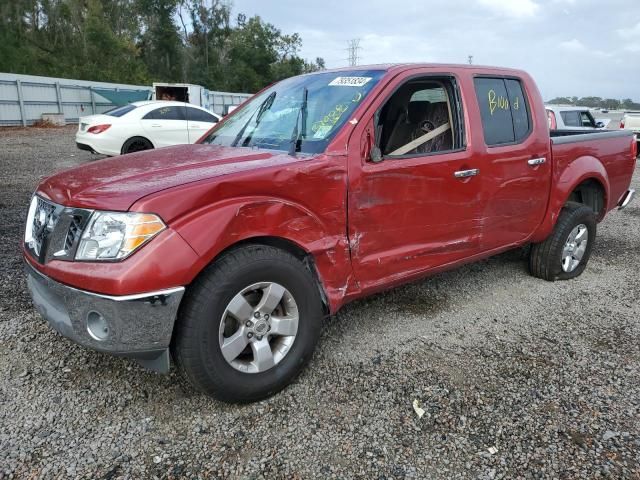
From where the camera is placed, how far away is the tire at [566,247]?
173 inches

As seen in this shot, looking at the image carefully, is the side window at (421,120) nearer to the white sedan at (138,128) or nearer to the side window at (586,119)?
the white sedan at (138,128)

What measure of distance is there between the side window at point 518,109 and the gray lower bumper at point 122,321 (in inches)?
116

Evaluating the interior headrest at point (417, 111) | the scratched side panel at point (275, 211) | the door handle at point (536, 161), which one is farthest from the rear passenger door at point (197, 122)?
the scratched side panel at point (275, 211)

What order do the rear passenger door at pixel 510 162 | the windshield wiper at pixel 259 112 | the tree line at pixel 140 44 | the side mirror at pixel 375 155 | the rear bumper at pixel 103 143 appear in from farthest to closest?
the tree line at pixel 140 44 < the rear bumper at pixel 103 143 < the rear passenger door at pixel 510 162 < the windshield wiper at pixel 259 112 < the side mirror at pixel 375 155

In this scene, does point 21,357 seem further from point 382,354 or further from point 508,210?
point 508,210

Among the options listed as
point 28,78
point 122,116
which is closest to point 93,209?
point 122,116

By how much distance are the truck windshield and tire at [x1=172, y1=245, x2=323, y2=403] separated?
0.81m

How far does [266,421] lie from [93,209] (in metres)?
1.36

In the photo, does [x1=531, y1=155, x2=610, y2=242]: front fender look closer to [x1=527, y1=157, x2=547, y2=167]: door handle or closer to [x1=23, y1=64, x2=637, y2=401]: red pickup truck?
[x1=23, y1=64, x2=637, y2=401]: red pickup truck

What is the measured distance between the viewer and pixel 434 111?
3.79 metres

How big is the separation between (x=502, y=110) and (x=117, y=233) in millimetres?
2990

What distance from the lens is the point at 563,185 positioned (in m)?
4.23

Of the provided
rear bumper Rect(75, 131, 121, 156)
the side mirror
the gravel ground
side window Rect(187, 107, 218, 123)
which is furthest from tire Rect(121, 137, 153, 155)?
the side mirror

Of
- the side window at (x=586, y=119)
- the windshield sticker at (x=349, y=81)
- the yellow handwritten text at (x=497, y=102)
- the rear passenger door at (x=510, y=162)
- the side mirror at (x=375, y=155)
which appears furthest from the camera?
the side window at (x=586, y=119)
